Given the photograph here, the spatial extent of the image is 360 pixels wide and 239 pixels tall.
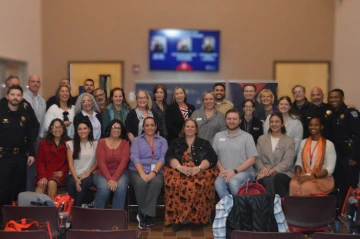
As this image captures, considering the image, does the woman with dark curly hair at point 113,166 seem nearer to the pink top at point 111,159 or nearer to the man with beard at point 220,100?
the pink top at point 111,159

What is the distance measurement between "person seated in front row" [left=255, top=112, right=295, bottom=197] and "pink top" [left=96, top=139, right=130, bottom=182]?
164 cm


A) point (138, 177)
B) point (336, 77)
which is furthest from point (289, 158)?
point (336, 77)

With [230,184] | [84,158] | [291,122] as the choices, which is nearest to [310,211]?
[230,184]

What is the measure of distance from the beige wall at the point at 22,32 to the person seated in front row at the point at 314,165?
5172 millimetres

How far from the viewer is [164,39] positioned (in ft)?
29.2

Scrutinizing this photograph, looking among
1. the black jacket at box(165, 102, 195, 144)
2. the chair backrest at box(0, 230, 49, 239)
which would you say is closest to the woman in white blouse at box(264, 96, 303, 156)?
the black jacket at box(165, 102, 195, 144)

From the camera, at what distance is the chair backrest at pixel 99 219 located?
127 inches

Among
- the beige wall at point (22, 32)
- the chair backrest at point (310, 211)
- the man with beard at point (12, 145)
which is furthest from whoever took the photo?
the beige wall at point (22, 32)

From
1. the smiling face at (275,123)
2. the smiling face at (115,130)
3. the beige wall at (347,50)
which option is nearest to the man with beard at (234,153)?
the smiling face at (275,123)

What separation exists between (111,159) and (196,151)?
3.39 feet

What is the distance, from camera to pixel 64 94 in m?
5.47

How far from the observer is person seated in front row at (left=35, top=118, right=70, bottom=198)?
5004 mm

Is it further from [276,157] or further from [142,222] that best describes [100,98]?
[276,157]

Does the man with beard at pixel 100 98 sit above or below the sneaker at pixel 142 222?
above
